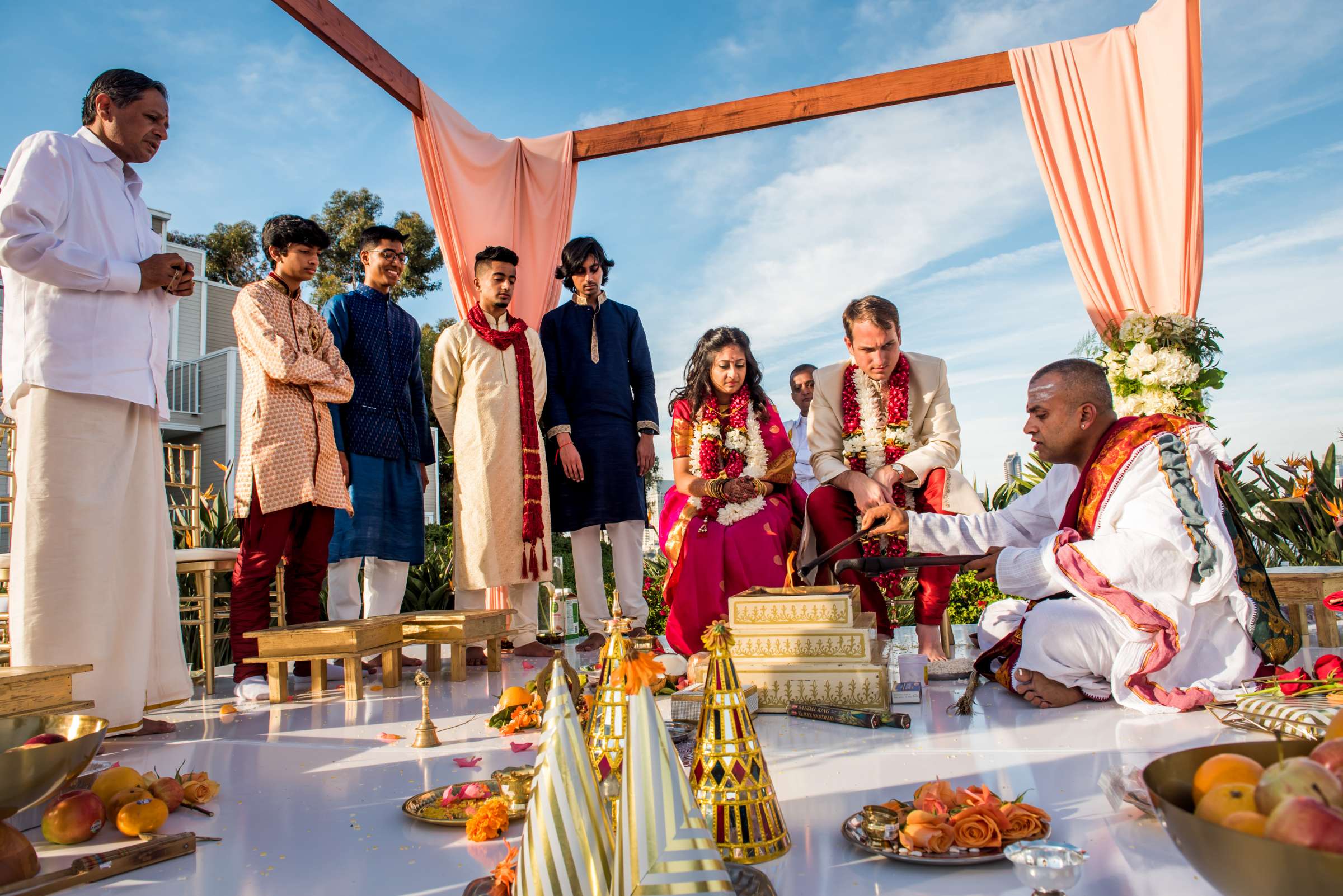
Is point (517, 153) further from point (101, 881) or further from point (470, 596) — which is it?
point (101, 881)

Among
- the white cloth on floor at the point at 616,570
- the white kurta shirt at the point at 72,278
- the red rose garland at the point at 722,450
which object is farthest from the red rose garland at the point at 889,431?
the white kurta shirt at the point at 72,278

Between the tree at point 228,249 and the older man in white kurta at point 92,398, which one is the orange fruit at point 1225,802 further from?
the tree at point 228,249

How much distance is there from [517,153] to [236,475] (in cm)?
386

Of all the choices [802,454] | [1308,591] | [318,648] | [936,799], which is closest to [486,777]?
[936,799]

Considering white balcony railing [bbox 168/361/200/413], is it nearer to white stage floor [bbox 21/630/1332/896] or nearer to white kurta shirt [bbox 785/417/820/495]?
white kurta shirt [bbox 785/417/820/495]

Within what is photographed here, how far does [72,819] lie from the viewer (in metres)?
1.91

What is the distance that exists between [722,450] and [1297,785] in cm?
383

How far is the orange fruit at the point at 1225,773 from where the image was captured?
940 millimetres

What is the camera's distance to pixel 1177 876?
1521mm

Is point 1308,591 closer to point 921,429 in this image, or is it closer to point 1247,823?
point 921,429

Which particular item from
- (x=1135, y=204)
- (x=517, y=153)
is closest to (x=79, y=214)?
(x=517, y=153)

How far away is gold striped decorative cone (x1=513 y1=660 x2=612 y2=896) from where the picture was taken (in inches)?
44.7

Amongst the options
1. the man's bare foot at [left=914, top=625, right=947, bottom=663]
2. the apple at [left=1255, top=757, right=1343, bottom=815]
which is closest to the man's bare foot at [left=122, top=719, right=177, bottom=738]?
the man's bare foot at [left=914, top=625, right=947, bottom=663]

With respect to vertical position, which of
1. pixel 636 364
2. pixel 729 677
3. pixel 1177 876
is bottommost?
pixel 1177 876
